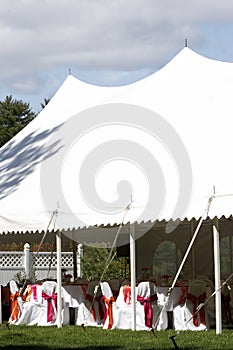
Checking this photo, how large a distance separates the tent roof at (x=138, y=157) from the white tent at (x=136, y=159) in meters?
0.02

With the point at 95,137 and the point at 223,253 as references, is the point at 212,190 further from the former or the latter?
the point at 223,253

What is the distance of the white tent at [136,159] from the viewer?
47.1 ft

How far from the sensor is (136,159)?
15.5 m

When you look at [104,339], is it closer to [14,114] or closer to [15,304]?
[15,304]

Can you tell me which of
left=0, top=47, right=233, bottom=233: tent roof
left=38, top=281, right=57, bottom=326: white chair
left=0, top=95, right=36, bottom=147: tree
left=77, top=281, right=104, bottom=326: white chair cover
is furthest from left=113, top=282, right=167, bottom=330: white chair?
left=0, top=95, right=36, bottom=147: tree

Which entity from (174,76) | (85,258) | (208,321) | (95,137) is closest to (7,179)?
(95,137)

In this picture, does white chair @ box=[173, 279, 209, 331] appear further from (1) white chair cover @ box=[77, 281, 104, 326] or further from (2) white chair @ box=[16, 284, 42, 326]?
(2) white chair @ box=[16, 284, 42, 326]

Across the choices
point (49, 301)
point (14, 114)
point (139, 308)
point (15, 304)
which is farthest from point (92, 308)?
point (14, 114)

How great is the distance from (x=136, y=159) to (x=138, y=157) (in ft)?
0.16

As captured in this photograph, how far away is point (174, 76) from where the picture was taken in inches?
693

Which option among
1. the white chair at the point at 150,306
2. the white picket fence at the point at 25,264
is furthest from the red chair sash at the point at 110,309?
the white picket fence at the point at 25,264

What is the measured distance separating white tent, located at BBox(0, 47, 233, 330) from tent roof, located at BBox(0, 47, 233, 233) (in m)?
0.02

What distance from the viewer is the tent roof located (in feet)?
47.1

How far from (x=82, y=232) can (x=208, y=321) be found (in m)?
6.63
